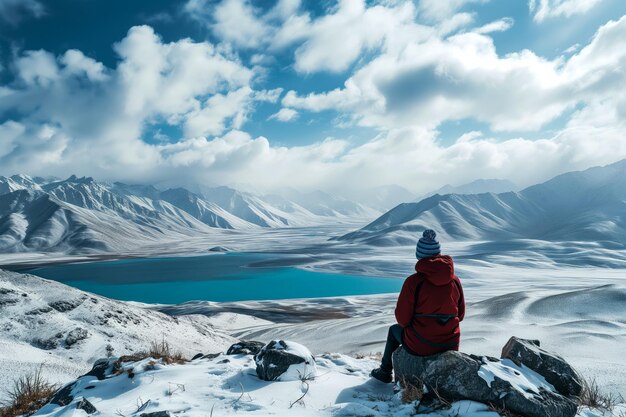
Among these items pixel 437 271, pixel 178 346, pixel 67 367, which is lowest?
pixel 178 346

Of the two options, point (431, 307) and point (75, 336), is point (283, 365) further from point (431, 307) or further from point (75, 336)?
point (75, 336)

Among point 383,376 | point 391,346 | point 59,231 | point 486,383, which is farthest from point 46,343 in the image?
point 59,231

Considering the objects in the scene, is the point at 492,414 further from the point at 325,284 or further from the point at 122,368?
the point at 325,284

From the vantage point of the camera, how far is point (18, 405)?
546cm

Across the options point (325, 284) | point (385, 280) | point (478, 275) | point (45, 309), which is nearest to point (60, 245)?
point (325, 284)

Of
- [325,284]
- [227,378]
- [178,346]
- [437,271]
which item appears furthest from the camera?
[325,284]

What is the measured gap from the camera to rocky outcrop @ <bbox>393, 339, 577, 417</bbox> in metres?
4.53

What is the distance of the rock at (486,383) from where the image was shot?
4.53 meters

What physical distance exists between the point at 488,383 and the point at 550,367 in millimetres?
1405

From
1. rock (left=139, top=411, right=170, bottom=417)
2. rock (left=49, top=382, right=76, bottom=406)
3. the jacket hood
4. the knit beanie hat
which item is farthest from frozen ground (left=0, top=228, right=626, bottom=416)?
the knit beanie hat

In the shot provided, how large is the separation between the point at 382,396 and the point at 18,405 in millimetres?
5733

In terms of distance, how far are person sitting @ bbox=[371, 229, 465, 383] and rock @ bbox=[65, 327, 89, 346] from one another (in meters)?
9.67

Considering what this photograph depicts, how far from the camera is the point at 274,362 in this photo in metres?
5.91

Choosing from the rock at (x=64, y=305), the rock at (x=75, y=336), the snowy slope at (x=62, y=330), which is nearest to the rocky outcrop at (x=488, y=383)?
the snowy slope at (x=62, y=330)
